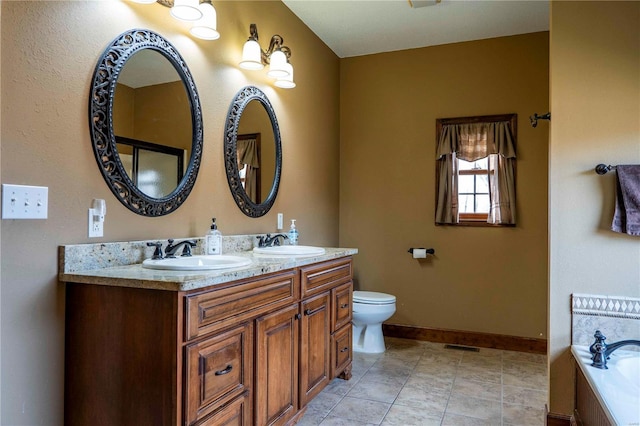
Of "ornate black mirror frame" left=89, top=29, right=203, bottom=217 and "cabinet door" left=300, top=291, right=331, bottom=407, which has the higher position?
"ornate black mirror frame" left=89, top=29, right=203, bottom=217

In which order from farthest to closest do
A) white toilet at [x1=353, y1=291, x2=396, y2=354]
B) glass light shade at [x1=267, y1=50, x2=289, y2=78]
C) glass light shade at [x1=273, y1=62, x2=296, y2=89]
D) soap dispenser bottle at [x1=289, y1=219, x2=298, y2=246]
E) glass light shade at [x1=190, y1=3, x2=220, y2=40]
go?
white toilet at [x1=353, y1=291, x2=396, y2=354], soap dispenser bottle at [x1=289, y1=219, x2=298, y2=246], glass light shade at [x1=273, y1=62, x2=296, y2=89], glass light shade at [x1=267, y1=50, x2=289, y2=78], glass light shade at [x1=190, y1=3, x2=220, y2=40]

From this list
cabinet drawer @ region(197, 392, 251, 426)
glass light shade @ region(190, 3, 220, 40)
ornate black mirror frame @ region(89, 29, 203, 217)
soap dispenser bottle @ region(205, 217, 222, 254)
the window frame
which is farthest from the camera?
the window frame

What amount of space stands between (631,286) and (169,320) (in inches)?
81.9

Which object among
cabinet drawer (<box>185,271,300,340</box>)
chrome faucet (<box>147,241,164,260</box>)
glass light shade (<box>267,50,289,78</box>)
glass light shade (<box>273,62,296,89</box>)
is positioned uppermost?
glass light shade (<box>267,50,289,78</box>)

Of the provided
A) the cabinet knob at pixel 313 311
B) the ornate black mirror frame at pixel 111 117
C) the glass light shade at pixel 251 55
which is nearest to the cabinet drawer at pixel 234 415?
the cabinet knob at pixel 313 311

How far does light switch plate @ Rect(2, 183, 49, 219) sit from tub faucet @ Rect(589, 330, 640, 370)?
89.1 inches

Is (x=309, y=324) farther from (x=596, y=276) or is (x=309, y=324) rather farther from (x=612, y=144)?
(x=612, y=144)

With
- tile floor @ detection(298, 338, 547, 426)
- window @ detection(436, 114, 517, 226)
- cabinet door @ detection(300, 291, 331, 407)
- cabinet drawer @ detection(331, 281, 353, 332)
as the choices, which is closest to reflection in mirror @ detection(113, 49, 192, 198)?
cabinet door @ detection(300, 291, 331, 407)

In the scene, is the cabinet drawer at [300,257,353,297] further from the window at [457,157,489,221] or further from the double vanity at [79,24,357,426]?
the window at [457,157,489,221]

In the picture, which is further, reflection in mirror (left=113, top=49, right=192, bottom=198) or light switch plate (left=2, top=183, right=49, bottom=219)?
reflection in mirror (left=113, top=49, right=192, bottom=198)

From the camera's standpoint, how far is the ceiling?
9.87 feet

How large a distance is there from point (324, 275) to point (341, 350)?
60 centimetres

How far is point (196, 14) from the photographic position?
1.93 m

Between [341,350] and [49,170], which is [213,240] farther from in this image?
[341,350]
